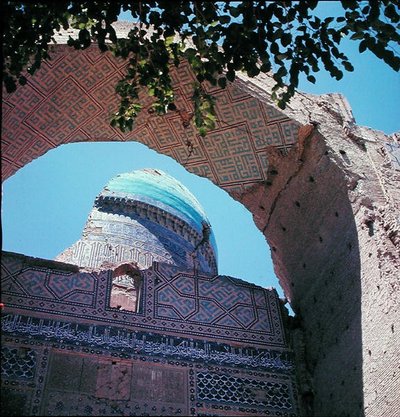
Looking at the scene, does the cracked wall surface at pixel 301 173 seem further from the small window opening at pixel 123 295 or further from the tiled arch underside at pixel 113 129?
the small window opening at pixel 123 295

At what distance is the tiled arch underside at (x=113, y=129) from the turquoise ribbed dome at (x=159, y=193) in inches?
229

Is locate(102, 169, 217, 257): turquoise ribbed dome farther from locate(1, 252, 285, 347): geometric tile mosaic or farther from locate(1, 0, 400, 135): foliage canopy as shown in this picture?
locate(1, 0, 400, 135): foliage canopy

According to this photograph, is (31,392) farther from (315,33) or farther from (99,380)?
(315,33)

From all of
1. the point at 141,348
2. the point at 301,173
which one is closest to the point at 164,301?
the point at 141,348

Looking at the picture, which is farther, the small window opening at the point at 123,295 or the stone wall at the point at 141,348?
the small window opening at the point at 123,295

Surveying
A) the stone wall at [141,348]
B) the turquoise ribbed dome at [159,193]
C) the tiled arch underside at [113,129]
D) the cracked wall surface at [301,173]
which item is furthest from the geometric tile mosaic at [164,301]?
the turquoise ribbed dome at [159,193]

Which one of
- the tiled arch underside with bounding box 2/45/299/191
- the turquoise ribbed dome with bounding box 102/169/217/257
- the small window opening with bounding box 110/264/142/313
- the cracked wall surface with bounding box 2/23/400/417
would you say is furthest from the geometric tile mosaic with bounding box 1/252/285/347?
the turquoise ribbed dome with bounding box 102/169/217/257

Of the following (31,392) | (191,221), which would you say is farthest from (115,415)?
(191,221)

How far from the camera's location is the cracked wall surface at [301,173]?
5.25 meters

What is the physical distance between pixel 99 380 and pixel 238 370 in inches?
49.6

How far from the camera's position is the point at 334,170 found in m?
5.75

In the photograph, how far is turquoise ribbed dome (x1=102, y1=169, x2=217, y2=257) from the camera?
40.6ft

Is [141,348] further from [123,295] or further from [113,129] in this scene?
[123,295]

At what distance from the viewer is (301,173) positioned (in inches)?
239
